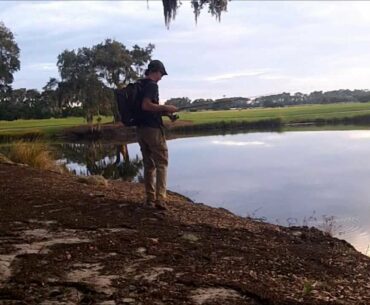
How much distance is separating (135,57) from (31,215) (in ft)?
149

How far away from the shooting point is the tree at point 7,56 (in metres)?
31.6

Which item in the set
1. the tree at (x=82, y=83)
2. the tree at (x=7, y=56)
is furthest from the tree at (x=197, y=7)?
the tree at (x=82, y=83)

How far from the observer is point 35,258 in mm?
4828

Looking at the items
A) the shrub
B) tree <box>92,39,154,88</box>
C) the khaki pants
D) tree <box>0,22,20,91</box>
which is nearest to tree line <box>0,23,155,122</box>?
tree <box>92,39,154,88</box>

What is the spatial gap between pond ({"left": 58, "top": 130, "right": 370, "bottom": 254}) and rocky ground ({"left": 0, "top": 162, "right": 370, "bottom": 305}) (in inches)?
131

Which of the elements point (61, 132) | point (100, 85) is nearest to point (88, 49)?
point (100, 85)

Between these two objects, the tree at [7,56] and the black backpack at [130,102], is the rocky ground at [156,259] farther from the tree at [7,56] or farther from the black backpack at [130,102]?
the tree at [7,56]

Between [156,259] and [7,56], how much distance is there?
29.5 m

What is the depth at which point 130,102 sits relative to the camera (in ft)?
22.8

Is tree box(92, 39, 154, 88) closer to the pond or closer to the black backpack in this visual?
the pond

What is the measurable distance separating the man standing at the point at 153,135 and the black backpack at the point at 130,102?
65 millimetres

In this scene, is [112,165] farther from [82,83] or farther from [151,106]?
[82,83]

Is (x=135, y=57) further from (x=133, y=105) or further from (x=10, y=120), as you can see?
(x=133, y=105)

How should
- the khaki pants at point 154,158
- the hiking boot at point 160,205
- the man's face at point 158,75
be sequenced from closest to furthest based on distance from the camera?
the man's face at point 158,75 → the khaki pants at point 154,158 → the hiking boot at point 160,205
